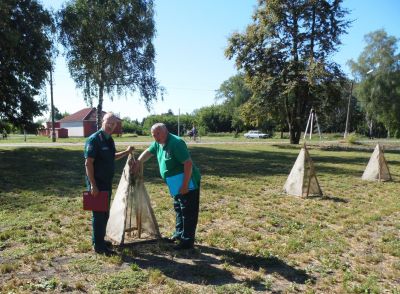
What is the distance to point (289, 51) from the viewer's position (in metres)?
31.9

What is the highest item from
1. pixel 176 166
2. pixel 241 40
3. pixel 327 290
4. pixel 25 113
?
pixel 241 40

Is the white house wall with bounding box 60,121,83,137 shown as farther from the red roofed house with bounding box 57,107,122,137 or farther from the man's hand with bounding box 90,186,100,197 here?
the man's hand with bounding box 90,186,100,197

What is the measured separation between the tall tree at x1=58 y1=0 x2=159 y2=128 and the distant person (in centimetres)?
2129

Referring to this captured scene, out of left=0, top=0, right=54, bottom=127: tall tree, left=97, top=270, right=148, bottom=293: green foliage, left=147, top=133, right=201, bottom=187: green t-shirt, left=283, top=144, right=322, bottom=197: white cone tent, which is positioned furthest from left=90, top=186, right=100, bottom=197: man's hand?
left=0, top=0, right=54, bottom=127: tall tree

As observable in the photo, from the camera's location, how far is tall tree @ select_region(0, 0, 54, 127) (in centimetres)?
2041

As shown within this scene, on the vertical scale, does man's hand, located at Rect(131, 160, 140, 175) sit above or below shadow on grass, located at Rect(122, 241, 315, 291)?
above

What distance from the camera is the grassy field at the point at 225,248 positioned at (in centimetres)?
438

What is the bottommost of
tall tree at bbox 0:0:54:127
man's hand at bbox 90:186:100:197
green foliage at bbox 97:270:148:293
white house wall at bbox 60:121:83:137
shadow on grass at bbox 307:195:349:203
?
shadow on grass at bbox 307:195:349:203

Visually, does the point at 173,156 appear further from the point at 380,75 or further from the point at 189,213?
the point at 380,75

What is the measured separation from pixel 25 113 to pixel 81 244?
1864 cm

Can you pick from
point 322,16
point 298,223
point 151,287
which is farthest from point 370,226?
point 322,16

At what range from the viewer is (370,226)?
704 cm

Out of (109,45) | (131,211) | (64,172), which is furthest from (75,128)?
(131,211)

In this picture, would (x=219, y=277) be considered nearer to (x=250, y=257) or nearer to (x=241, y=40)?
(x=250, y=257)
